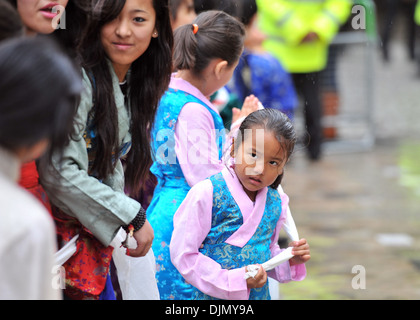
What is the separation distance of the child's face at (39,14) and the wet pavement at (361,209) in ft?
2.80

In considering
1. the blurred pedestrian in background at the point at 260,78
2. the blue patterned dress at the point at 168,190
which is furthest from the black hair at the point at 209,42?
the blurred pedestrian in background at the point at 260,78

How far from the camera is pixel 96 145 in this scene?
2.38 meters

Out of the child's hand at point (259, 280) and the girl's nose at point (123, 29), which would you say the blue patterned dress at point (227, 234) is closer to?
the child's hand at point (259, 280)

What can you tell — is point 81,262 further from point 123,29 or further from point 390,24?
point 390,24

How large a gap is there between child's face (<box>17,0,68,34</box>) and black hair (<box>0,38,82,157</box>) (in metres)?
0.93

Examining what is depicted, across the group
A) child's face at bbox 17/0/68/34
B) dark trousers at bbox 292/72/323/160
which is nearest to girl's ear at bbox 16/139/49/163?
child's face at bbox 17/0/68/34

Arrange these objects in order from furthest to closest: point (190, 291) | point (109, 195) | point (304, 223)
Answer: point (304, 223), point (190, 291), point (109, 195)

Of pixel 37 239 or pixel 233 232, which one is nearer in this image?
pixel 37 239

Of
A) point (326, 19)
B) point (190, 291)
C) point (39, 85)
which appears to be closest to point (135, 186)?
point (190, 291)

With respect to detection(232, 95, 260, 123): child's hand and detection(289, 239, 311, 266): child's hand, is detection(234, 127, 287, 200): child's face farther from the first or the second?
detection(232, 95, 260, 123): child's hand

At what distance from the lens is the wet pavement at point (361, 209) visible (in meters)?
4.41

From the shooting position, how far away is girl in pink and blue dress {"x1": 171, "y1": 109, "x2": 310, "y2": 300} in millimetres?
2350

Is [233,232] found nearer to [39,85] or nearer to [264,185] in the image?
[264,185]

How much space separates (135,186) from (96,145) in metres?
0.40
